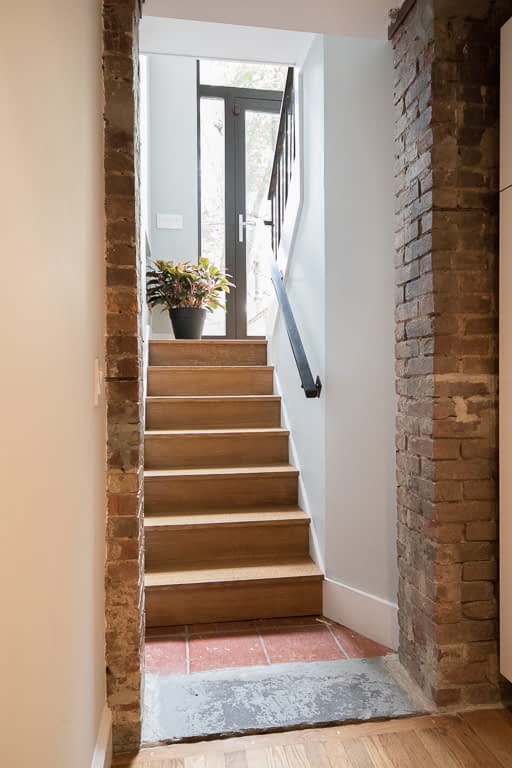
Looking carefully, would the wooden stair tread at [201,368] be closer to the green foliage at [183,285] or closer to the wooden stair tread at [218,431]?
the wooden stair tread at [218,431]

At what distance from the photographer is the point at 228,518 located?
102 inches

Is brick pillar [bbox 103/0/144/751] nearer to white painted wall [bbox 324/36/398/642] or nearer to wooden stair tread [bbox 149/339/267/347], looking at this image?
white painted wall [bbox 324/36/398/642]

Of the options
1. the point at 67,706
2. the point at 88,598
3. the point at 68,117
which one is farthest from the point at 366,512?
the point at 68,117

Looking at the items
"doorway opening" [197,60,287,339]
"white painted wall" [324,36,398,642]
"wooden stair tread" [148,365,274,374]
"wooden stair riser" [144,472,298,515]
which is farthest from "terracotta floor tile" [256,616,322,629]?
"doorway opening" [197,60,287,339]

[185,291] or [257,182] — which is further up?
[257,182]

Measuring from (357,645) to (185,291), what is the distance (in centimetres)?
271

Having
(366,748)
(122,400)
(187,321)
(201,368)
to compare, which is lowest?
(366,748)

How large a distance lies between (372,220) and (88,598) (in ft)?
5.87

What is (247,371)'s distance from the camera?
3.54 m

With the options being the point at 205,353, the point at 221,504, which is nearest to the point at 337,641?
the point at 221,504

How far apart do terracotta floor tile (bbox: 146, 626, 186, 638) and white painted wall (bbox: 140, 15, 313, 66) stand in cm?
280

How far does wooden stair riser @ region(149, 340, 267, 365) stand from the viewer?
3.77 metres

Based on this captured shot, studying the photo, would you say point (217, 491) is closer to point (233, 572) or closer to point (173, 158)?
point (233, 572)

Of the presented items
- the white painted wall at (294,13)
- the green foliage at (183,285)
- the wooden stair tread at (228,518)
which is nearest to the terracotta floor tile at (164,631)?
the wooden stair tread at (228,518)
